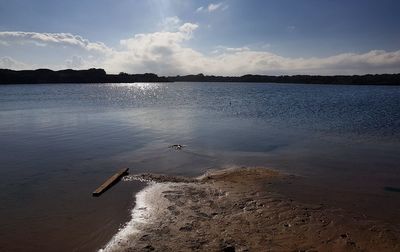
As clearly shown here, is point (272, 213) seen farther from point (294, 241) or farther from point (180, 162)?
point (180, 162)

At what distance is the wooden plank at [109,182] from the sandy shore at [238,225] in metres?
1.61

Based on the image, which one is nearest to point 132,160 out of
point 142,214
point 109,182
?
point 109,182

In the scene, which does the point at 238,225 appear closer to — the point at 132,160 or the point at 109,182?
the point at 109,182

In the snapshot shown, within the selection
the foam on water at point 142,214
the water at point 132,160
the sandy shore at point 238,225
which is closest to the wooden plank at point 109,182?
the water at point 132,160

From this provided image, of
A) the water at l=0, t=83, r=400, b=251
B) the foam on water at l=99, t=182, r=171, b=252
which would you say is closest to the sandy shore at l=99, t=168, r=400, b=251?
the foam on water at l=99, t=182, r=171, b=252

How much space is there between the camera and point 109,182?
1364 centimetres

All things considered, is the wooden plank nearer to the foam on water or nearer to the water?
the water

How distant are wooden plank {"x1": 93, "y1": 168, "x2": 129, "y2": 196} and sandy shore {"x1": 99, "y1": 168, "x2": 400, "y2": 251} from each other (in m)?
1.61

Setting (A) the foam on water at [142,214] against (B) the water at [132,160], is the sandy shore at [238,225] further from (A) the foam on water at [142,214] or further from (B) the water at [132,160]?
(B) the water at [132,160]

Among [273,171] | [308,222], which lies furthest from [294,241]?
[273,171]

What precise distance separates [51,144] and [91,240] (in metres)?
15.5

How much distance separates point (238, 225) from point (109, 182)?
641cm

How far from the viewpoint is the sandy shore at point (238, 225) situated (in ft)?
27.9

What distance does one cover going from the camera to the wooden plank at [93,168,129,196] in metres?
12.7
